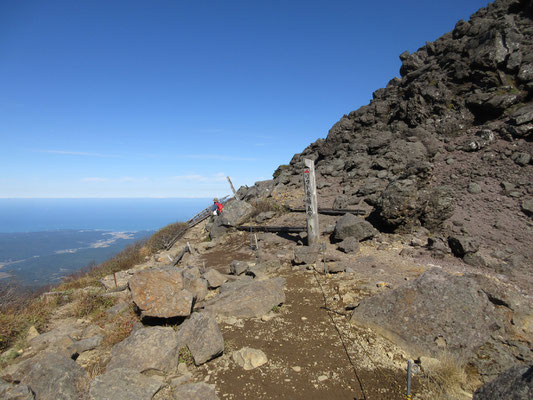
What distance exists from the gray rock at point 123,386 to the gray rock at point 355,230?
9765mm

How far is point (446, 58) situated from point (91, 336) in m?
35.4

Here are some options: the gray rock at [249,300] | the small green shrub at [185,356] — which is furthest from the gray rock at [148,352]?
the gray rock at [249,300]

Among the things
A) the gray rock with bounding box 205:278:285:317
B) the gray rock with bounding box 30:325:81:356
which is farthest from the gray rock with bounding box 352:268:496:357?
the gray rock with bounding box 30:325:81:356

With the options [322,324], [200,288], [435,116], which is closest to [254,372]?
[322,324]

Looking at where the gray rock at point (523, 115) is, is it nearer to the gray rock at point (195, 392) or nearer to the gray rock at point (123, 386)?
the gray rock at point (195, 392)

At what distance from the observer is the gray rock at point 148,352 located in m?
4.56

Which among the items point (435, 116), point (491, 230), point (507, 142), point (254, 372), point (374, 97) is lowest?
point (254, 372)

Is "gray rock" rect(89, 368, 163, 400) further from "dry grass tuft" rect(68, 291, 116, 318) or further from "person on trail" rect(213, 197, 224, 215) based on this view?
"person on trail" rect(213, 197, 224, 215)

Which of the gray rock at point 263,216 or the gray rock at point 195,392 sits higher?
the gray rock at point 263,216

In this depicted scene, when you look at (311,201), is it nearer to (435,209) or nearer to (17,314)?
(435,209)

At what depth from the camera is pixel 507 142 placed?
56.2ft

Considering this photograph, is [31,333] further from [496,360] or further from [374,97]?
[374,97]

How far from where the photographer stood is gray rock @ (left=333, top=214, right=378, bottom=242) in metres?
12.0

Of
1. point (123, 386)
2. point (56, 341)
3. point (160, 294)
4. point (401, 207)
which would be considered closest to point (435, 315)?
point (123, 386)
